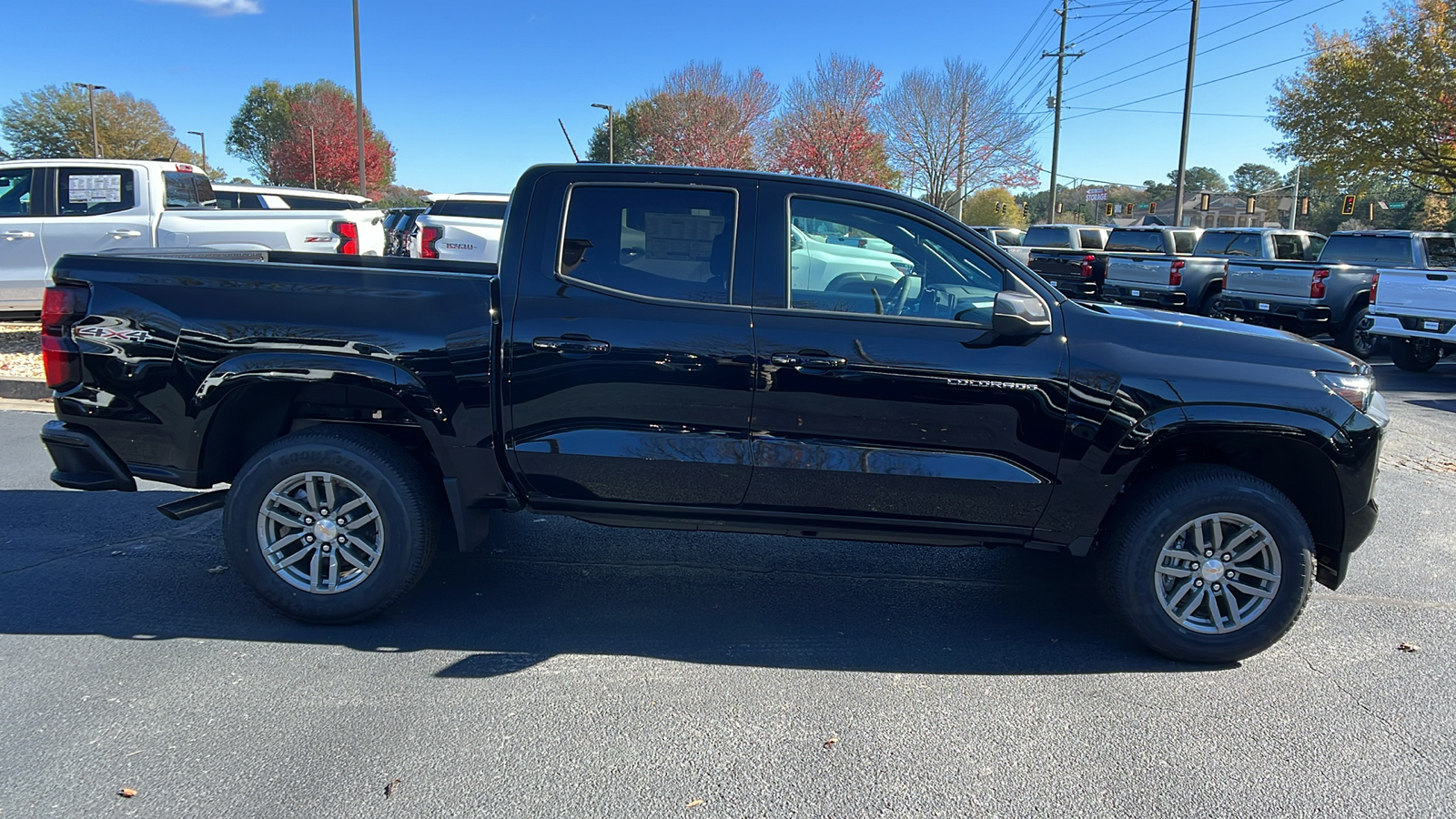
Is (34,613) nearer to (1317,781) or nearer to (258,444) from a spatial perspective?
(258,444)

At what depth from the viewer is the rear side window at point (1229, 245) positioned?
1702 centimetres

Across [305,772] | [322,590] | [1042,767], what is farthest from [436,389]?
[1042,767]

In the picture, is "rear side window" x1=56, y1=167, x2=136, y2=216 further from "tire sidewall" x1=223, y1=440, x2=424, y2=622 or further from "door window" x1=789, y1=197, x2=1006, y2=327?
"door window" x1=789, y1=197, x2=1006, y2=327

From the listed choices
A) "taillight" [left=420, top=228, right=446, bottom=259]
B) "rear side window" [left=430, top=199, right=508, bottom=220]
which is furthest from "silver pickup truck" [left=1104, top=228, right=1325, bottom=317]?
"taillight" [left=420, top=228, right=446, bottom=259]

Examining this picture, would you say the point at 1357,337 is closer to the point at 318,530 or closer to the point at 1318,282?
the point at 1318,282

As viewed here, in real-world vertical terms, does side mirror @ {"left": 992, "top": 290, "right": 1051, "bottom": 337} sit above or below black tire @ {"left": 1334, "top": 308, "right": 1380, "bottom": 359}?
above

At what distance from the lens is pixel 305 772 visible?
2934mm

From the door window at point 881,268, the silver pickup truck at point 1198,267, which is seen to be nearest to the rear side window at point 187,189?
the door window at point 881,268

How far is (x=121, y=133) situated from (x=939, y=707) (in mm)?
64229

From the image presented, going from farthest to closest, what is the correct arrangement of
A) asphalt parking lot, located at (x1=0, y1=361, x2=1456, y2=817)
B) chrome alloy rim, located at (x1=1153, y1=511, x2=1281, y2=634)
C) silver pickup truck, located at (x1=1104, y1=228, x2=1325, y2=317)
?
silver pickup truck, located at (x1=1104, y1=228, x2=1325, y2=317), chrome alloy rim, located at (x1=1153, y1=511, x2=1281, y2=634), asphalt parking lot, located at (x1=0, y1=361, x2=1456, y2=817)

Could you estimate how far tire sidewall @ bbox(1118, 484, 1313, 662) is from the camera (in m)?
3.73

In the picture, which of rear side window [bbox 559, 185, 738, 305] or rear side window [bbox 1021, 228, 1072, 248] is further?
rear side window [bbox 1021, 228, 1072, 248]

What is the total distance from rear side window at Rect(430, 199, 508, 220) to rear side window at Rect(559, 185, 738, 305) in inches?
480

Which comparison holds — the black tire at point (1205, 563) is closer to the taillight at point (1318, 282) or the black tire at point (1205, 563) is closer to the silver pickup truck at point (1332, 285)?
the silver pickup truck at point (1332, 285)
